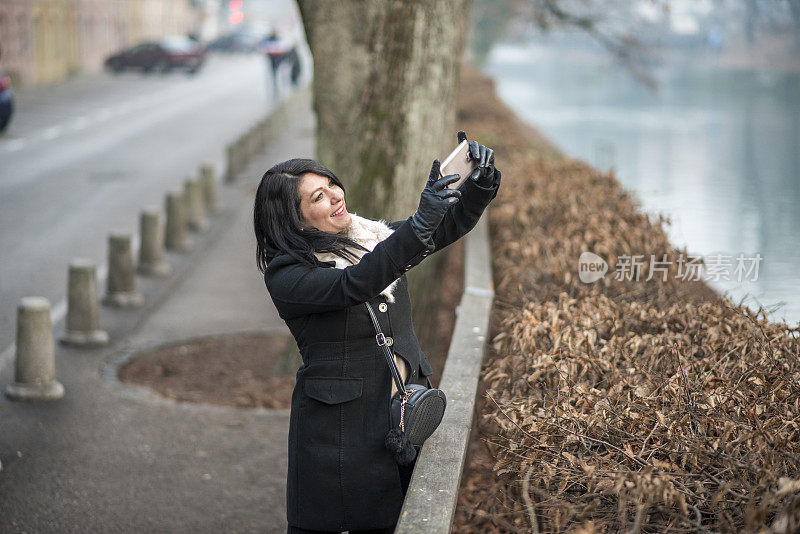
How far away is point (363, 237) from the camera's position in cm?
328

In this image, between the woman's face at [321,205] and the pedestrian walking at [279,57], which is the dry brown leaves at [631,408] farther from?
the pedestrian walking at [279,57]

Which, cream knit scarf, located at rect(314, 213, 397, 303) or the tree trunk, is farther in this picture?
the tree trunk

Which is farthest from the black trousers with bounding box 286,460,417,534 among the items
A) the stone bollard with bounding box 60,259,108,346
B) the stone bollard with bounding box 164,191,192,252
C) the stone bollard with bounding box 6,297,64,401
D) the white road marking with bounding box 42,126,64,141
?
the white road marking with bounding box 42,126,64,141

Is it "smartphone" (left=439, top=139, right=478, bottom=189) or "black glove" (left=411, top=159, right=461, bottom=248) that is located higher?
"smartphone" (left=439, top=139, right=478, bottom=189)

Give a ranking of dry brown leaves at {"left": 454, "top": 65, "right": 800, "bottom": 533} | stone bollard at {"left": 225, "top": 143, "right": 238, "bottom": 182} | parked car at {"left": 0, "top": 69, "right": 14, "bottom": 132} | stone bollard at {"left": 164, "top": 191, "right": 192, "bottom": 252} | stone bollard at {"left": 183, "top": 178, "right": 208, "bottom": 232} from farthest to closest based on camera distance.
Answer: parked car at {"left": 0, "top": 69, "right": 14, "bottom": 132} < stone bollard at {"left": 225, "top": 143, "right": 238, "bottom": 182} < stone bollard at {"left": 183, "top": 178, "right": 208, "bottom": 232} < stone bollard at {"left": 164, "top": 191, "right": 192, "bottom": 252} < dry brown leaves at {"left": 454, "top": 65, "right": 800, "bottom": 533}

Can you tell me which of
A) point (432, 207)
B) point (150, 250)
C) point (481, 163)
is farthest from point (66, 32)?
point (432, 207)

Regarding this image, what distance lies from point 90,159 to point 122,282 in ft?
40.9

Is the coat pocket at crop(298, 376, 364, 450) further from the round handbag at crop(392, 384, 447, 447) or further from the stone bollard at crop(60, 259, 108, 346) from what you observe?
the stone bollard at crop(60, 259, 108, 346)

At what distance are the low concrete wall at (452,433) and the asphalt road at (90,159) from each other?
483 cm

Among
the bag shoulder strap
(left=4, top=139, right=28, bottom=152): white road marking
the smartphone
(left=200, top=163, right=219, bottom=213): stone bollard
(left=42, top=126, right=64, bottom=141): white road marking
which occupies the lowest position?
(left=42, top=126, right=64, bottom=141): white road marking

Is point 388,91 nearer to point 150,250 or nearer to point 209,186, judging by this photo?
point 150,250

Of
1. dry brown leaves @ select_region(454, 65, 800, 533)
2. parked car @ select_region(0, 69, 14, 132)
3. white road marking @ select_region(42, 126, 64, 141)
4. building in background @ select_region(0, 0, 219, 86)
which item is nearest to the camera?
dry brown leaves @ select_region(454, 65, 800, 533)

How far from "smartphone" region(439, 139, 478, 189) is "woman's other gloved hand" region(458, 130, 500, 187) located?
2 cm

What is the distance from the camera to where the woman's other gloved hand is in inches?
122
